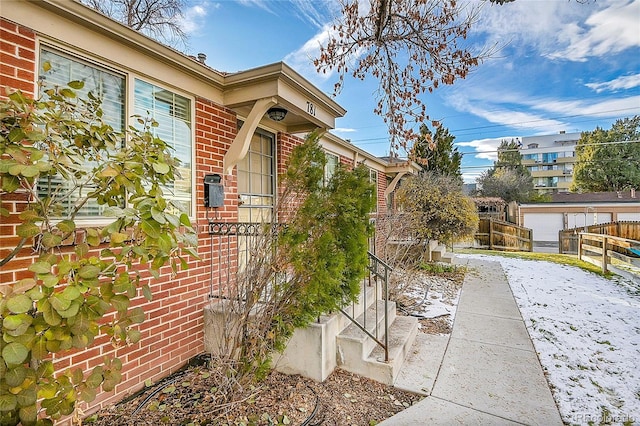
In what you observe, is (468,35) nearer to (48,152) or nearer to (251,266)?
(251,266)

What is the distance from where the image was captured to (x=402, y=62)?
181 inches

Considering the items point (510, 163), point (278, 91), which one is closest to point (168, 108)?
point (278, 91)

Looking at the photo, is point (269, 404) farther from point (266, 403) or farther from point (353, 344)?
point (353, 344)

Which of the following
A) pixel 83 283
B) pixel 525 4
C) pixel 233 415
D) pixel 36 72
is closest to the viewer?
pixel 83 283

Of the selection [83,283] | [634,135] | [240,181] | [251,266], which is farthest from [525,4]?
[634,135]

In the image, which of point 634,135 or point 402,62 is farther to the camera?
point 634,135

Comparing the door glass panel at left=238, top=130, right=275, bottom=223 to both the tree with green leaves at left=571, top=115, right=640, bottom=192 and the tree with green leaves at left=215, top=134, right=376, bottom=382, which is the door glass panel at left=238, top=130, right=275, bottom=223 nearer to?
the tree with green leaves at left=215, top=134, right=376, bottom=382

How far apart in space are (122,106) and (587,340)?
6292 mm

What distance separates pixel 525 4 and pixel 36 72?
596cm

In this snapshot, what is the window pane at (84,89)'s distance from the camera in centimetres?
241

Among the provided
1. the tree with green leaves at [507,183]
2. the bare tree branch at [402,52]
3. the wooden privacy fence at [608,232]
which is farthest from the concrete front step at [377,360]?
the tree with green leaves at [507,183]

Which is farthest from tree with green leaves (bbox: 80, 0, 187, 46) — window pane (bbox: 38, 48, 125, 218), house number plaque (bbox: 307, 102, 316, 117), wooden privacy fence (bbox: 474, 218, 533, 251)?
wooden privacy fence (bbox: 474, 218, 533, 251)

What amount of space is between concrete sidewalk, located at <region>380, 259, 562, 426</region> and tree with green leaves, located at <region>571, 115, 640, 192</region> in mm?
29640

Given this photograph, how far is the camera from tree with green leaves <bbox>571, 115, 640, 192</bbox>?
86.3 ft
